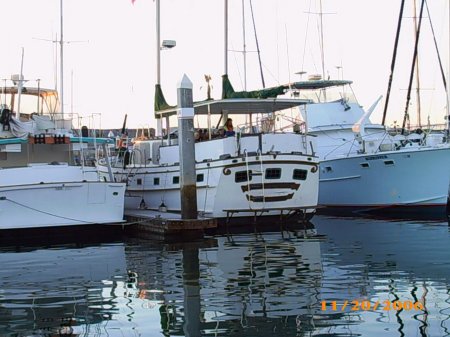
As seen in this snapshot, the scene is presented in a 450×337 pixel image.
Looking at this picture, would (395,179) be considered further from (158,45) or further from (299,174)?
(158,45)

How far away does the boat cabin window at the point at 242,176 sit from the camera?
2000cm

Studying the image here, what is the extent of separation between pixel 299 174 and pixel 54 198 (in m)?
7.59

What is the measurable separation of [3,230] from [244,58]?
70.5 ft

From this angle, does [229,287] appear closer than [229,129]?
Yes

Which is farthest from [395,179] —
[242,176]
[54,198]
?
[54,198]

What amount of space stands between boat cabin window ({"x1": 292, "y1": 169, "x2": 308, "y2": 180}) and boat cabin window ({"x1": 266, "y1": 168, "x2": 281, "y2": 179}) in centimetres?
55

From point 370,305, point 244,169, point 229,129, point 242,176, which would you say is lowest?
point 370,305

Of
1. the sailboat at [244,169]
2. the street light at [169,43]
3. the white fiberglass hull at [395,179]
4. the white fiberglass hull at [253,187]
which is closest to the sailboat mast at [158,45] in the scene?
the street light at [169,43]

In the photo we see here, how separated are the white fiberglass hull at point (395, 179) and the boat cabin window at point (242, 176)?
8030 mm

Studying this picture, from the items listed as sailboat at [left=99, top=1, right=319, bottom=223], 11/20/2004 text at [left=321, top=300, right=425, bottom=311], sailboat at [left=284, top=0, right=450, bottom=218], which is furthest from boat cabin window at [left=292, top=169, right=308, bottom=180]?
11/20/2004 text at [left=321, top=300, right=425, bottom=311]

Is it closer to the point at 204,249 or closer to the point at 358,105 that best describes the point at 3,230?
the point at 204,249

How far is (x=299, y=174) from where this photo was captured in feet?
67.9

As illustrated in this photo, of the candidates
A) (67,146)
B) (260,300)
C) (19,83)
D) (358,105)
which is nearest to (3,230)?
(67,146)

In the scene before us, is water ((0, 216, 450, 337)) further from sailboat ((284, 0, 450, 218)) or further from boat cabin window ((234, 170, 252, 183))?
sailboat ((284, 0, 450, 218))
